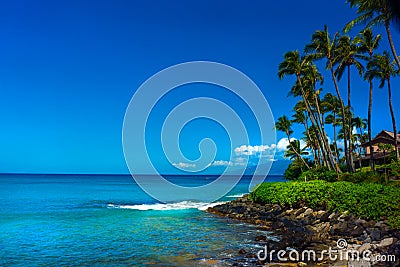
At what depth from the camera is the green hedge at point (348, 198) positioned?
1739cm

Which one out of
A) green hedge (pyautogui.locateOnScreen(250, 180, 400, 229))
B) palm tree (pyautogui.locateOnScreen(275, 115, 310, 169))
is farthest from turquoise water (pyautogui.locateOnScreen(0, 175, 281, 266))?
palm tree (pyautogui.locateOnScreen(275, 115, 310, 169))

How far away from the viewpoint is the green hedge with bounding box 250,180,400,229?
57.1 feet

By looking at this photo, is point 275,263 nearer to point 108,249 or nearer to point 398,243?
point 398,243

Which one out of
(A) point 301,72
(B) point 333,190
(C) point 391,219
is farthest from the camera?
(A) point 301,72

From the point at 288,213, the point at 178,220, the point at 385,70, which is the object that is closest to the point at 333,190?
the point at 288,213

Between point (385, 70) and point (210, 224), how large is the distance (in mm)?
22294

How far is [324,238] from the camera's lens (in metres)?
16.9

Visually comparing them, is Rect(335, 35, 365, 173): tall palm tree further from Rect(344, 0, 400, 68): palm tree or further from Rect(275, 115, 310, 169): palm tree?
Rect(275, 115, 310, 169): palm tree

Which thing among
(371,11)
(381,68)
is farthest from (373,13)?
(381,68)

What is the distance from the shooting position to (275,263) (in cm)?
1353

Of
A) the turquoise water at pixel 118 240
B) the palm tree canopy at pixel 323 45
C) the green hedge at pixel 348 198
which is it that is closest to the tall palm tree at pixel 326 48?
the palm tree canopy at pixel 323 45

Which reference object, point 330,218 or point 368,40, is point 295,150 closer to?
point 368,40

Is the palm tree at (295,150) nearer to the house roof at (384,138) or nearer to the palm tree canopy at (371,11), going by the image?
the house roof at (384,138)

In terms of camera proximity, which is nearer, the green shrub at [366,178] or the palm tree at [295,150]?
the green shrub at [366,178]
